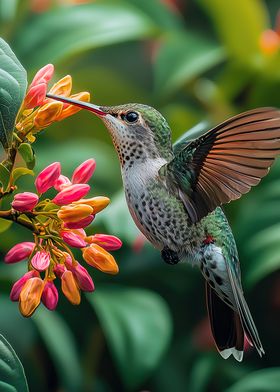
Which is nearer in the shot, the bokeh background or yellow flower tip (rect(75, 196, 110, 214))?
yellow flower tip (rect(75, 196, 110, 214))

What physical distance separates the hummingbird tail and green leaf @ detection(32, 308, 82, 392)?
948mm

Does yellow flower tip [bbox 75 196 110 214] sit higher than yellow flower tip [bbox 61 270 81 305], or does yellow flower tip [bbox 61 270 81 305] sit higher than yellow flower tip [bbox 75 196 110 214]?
yellow flower tip [bbox 75 196 110 214]

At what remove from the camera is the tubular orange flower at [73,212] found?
1.07 metres

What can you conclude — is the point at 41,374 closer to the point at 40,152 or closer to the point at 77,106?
the point at 40,152

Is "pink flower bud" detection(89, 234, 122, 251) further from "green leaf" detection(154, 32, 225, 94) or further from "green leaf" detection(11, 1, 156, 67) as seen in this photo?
"green leaf" detection(154, 32, 225, 94)

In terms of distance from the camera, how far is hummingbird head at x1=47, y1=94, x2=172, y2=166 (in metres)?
1.18

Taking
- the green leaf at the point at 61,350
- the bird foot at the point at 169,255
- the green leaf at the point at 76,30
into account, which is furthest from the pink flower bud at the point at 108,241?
the green leaf at the point at 76,30

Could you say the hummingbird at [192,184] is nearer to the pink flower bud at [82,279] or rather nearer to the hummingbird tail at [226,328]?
the hummingbird tail at [226,328]

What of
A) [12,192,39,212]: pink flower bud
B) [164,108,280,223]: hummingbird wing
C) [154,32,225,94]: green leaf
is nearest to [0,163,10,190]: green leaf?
[12,192,39,212]: pink flower bud

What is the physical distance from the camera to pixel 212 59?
268cm

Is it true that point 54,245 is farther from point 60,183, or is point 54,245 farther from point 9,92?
point 9,92

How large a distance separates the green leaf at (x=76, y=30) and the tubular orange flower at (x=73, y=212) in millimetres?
1269

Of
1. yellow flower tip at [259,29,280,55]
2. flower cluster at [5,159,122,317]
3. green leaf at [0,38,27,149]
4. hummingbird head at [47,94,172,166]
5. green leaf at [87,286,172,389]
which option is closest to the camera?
green leaf at [0,38,27,149]

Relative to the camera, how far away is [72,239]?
42.3 inches
